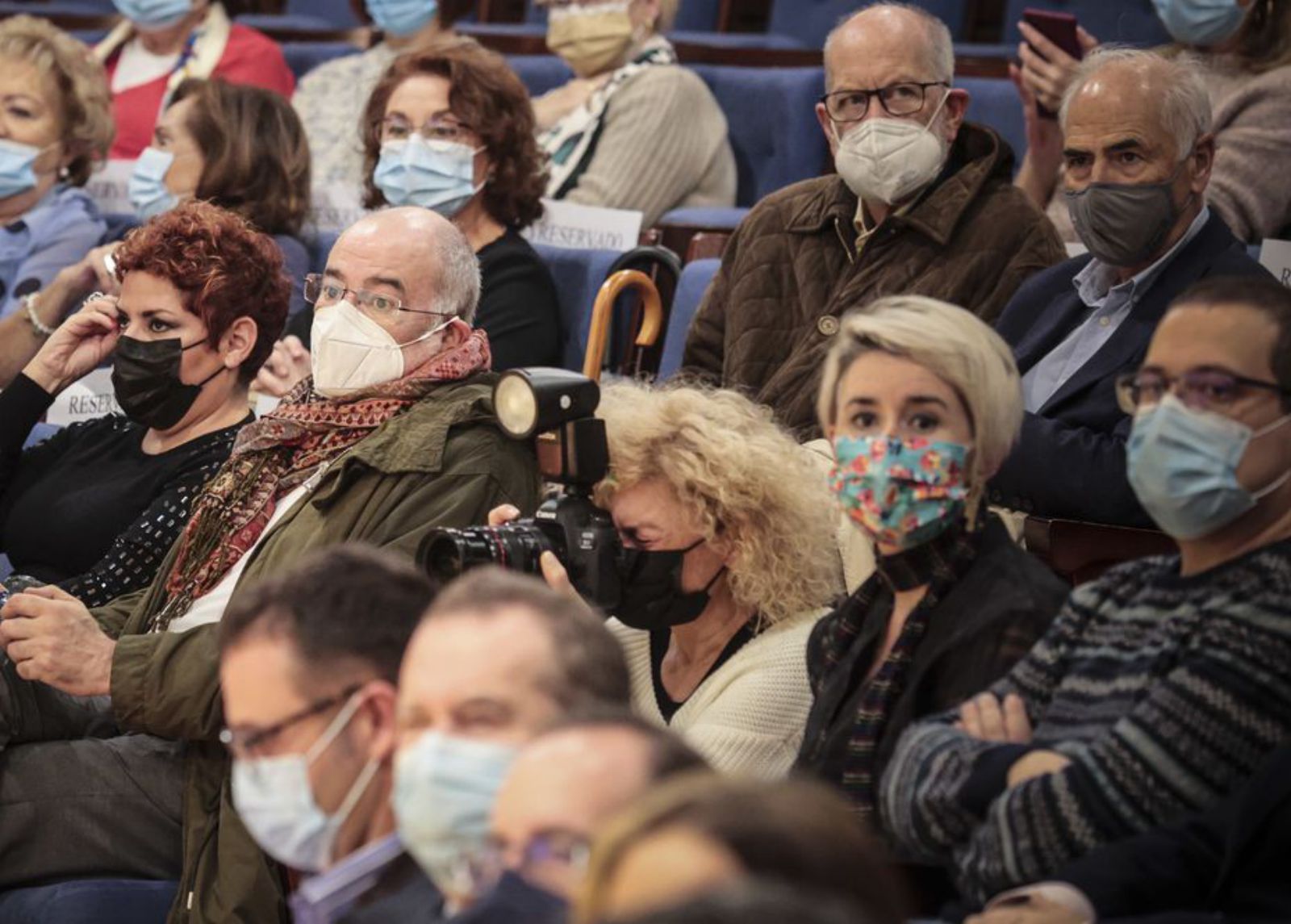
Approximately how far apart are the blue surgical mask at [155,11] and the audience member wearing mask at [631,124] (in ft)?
3.79

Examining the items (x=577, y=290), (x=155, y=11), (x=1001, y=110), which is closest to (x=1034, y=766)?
(x=577, y=290)

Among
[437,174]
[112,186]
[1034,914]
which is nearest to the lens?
[1034,914]

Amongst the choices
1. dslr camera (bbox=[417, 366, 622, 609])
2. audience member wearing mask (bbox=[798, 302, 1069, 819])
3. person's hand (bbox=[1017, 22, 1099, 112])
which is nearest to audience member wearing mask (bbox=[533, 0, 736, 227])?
person's hand (bbox=[1017, 22, 1099, 112])

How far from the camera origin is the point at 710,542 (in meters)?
2.55

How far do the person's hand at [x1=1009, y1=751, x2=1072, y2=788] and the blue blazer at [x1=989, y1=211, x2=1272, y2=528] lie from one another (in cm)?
76

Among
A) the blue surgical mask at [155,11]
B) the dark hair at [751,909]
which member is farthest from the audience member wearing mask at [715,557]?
the blue surgical mask at [155,11]

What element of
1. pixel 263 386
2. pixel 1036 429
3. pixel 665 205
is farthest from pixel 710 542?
pixel 665 205

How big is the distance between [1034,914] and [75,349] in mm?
2213

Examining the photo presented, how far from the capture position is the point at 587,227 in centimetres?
413

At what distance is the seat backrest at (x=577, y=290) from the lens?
12.6 feet

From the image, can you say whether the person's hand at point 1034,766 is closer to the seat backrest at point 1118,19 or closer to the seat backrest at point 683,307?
the seat backrest at point 683,307

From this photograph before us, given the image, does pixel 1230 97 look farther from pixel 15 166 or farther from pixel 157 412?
pixel 15 166

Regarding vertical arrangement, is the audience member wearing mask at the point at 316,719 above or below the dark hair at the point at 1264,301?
below

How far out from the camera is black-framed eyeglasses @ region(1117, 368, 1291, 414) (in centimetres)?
197
